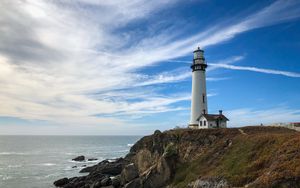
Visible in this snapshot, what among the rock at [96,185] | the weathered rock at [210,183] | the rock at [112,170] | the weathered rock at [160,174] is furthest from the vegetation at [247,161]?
the rock at [112,170]

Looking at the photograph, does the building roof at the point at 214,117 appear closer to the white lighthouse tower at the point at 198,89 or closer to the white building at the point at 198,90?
the white building at the point at 198,90

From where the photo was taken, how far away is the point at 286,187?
71.6 ft

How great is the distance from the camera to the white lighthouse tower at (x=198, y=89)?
4772 centimetres

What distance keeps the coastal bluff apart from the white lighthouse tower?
651 centimetres

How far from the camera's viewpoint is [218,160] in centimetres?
3212

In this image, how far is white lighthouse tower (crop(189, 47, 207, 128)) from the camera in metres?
47.7

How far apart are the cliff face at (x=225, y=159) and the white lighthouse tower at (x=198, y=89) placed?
6.76m

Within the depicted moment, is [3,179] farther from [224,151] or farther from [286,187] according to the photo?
[286,187]

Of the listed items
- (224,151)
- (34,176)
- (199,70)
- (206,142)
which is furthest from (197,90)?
(34,176)

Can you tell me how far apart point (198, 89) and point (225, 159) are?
18246 mm

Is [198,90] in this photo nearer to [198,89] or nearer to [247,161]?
[198,89]

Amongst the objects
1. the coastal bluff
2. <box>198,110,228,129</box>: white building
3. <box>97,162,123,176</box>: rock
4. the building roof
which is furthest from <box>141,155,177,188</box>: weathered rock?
<box>97,162,123,176</box>: rock

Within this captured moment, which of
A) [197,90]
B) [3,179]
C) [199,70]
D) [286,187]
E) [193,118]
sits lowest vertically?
[3,179]

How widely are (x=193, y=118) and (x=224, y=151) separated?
1506cm
